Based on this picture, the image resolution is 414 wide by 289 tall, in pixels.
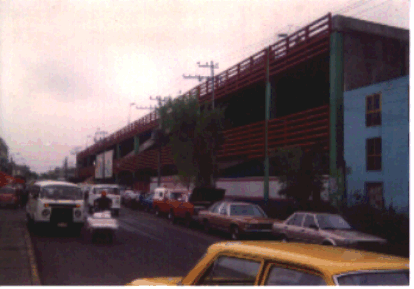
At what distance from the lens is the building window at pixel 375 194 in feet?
68.9

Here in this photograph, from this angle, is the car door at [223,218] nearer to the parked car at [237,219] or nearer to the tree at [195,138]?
the parked car at [237,219]

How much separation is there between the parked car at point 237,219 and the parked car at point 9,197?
60.7 ft

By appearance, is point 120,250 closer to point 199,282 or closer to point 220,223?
point 220,223

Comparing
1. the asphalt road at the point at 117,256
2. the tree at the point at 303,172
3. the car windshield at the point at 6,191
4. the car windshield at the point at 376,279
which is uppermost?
the tree at the point at 303,172

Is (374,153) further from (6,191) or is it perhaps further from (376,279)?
(6,191)

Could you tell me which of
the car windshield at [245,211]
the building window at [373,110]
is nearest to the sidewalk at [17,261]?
the car windshield at [245,211]

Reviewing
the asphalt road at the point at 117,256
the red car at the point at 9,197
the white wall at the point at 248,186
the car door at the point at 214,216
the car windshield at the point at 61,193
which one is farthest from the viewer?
the red car at the point at 9,197

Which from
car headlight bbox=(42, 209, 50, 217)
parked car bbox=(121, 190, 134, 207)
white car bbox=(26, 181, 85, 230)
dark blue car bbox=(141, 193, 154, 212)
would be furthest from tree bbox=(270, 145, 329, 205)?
parked car bbox=(121, 190, 134, 207)

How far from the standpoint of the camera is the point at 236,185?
34.0m

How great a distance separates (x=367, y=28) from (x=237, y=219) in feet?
36.9

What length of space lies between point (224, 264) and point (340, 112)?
2084 cm

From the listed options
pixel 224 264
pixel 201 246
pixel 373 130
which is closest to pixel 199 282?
pixel 224 264

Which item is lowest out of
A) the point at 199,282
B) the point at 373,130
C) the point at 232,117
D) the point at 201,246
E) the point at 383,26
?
the point at 201,246

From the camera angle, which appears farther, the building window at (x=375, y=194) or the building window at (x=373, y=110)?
the building window at (x=373, y=110)
